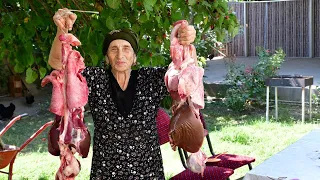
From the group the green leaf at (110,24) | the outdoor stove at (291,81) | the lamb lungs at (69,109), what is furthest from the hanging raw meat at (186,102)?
the outdoor stove at (291,81)

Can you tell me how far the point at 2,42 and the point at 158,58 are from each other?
0.98 m

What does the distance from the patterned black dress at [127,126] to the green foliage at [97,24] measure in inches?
22.7

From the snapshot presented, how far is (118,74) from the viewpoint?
238 cm

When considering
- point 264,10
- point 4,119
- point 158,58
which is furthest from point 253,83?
point 264,10

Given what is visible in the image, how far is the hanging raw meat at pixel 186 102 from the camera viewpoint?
169 centimetres

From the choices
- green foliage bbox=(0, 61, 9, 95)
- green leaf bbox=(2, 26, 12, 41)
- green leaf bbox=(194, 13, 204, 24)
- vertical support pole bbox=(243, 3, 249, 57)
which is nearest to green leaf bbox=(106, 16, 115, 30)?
green leaf bbox=(194, 13, 204, 24)

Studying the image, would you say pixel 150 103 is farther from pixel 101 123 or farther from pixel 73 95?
pixel 73 95

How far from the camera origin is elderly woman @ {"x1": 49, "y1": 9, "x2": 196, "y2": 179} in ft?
7.85

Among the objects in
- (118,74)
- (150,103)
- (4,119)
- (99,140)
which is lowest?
(4,119)

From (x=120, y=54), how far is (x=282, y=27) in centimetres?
1660

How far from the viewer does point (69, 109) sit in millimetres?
1684

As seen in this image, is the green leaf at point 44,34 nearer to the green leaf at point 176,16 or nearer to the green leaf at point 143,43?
the green leaf at point 143,43

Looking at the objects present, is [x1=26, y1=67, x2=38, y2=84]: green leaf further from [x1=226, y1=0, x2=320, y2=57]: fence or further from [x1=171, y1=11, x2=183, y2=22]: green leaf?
[x1=226, y1=0, x2=320, y2=57]: fence

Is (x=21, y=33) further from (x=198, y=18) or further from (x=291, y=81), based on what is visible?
(x=291, y=81)
